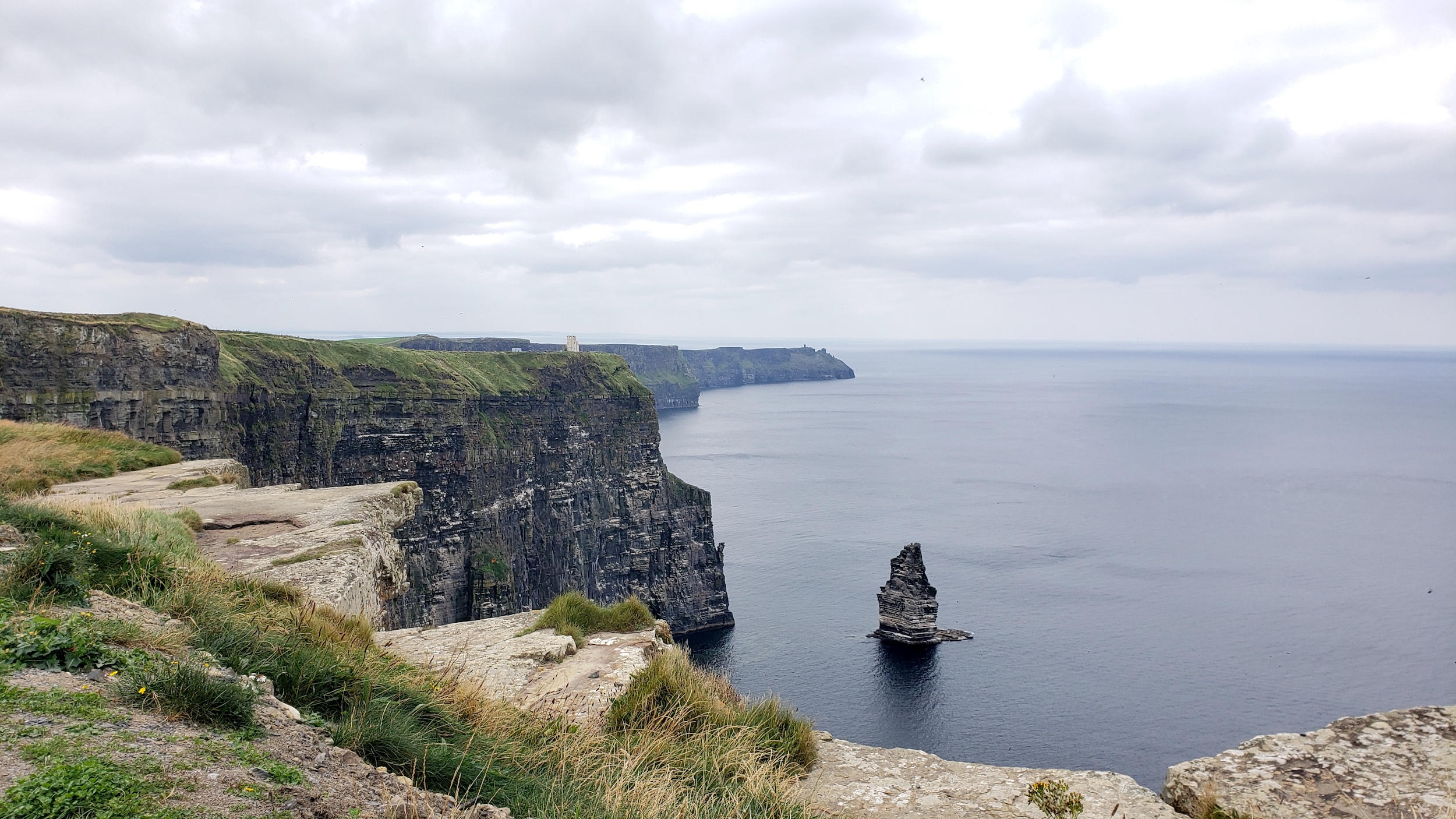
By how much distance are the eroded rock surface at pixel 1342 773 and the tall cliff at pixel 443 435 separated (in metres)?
11.3

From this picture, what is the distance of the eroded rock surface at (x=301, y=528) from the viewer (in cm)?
932

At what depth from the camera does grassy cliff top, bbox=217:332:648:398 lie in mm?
45781

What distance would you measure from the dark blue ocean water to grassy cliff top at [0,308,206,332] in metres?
37.2

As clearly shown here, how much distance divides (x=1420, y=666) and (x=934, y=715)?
34.7 m

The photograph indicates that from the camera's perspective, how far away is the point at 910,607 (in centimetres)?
5769

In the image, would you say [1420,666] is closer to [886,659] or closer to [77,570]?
[886,659]

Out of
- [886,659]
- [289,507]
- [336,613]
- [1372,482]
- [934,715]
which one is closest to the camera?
[336,613]

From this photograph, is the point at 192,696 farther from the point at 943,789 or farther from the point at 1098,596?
the point at 1098,596

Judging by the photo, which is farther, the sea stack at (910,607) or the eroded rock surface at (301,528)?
the sea stack at (910,607)

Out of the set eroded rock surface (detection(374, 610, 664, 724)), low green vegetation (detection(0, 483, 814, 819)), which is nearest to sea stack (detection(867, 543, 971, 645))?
eroded rock surface (detection(374, 610, 664, 724))

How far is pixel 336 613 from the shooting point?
26.3ft

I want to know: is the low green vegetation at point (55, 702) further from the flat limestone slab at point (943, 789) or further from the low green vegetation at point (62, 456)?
the low green vegetation at point (62, 456)

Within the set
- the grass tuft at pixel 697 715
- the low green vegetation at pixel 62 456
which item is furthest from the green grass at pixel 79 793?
the low green vegetation at pixel 62 456

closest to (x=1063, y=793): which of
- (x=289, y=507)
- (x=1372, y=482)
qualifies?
(x=289, y=507)
